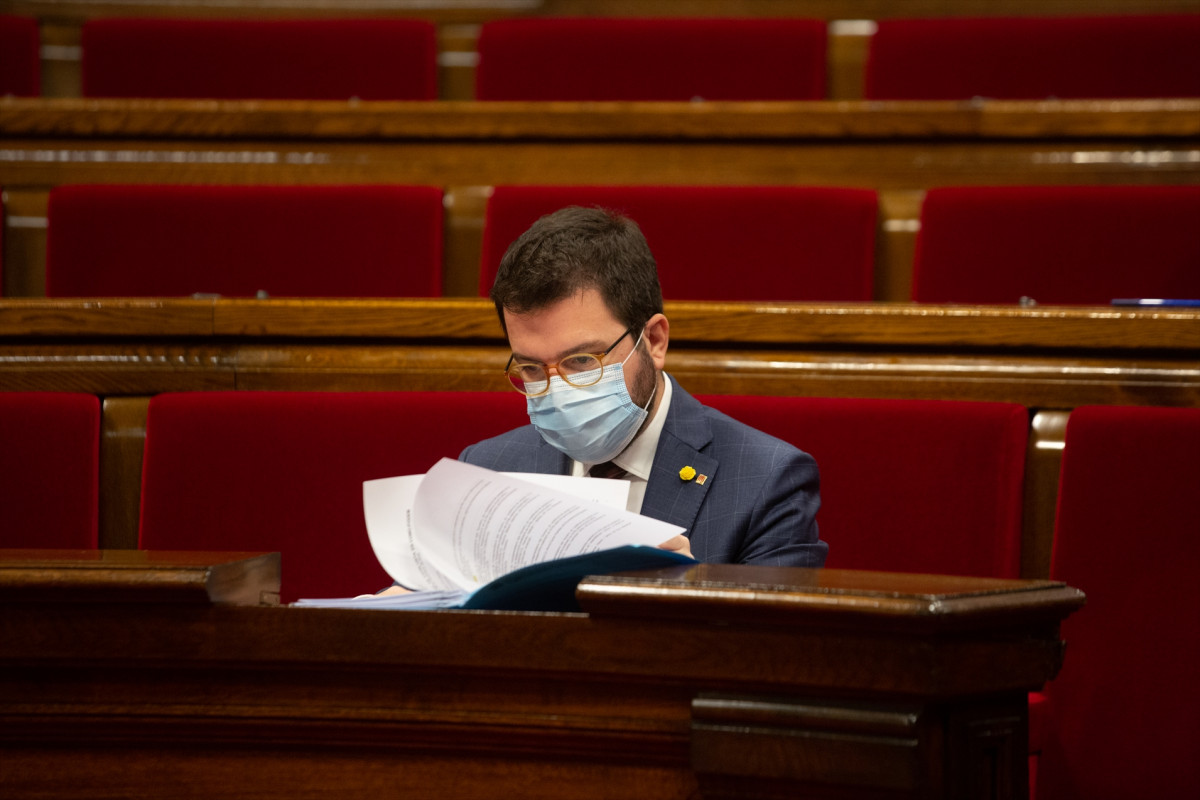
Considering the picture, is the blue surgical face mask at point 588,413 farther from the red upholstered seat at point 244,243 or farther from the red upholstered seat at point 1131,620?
the red upholstered seat at point 244,243

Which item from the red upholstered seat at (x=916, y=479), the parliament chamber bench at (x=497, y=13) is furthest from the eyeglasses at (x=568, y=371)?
the parliament chamber bench at (x=497, y=13)

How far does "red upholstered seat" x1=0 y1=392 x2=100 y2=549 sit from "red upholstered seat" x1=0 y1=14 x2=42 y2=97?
1.92 feet

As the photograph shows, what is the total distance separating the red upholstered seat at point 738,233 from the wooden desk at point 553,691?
19.2 inches

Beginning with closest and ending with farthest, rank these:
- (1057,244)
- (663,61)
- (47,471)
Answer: (47,471) < (1057,244) < (663,61)

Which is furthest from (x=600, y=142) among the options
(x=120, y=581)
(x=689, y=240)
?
(x=120, y=581)

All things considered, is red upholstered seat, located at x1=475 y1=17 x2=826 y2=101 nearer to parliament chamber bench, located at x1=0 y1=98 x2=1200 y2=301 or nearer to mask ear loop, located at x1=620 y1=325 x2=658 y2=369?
parliament chamber bench, located at x1=0 y1=98 x2=1200 y2=301

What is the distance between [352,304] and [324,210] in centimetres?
20

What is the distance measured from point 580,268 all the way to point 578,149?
38cm

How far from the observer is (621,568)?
247mm

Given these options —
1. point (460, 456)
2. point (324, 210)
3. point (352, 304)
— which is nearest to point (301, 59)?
point (324, 210)

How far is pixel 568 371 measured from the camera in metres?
0.44

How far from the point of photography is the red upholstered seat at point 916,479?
49cm

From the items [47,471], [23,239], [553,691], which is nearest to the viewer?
[553,691]

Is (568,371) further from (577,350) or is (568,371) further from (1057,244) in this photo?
(1057,244)
